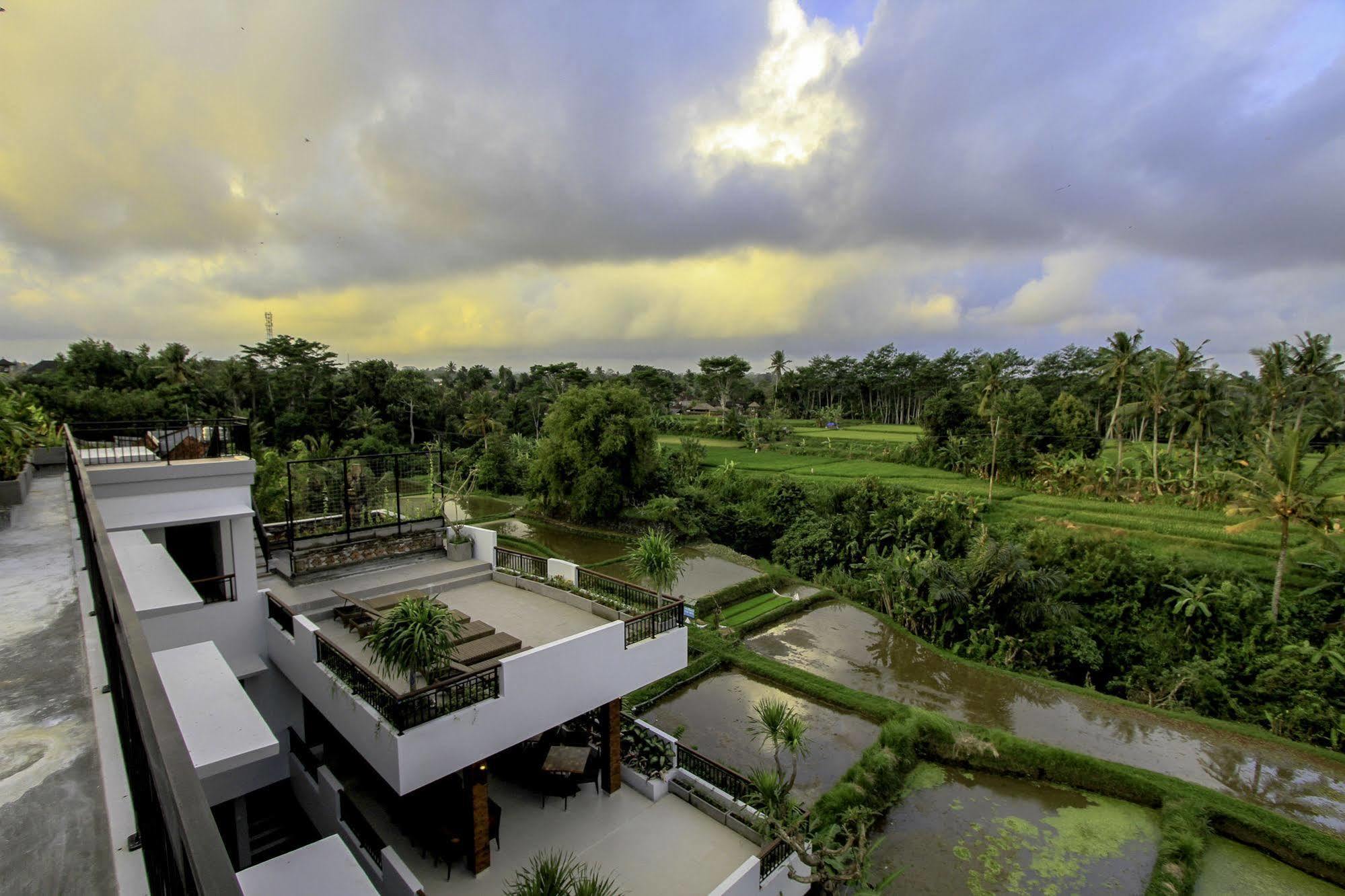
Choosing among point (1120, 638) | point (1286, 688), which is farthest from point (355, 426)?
point (1286, 688)

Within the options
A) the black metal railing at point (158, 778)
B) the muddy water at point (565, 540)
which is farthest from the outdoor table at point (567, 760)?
the muddy water at point (565, 540)

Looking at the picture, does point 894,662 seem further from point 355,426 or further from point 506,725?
point 355,426

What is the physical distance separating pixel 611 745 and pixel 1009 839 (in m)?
6.81

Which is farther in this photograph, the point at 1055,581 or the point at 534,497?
the point at 534,497

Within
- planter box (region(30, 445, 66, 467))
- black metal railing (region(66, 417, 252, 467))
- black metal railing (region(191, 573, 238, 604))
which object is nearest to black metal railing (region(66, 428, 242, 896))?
black metal railing (region(191, 573, 238, 604))

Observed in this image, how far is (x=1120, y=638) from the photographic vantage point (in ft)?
55.8

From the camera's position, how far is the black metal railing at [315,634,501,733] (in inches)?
249

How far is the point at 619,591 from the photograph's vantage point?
1013 cm

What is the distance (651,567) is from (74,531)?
723 centimetres

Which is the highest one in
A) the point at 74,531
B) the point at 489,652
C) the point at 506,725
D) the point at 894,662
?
the point at 74,531

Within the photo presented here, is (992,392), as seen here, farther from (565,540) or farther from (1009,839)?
(1009,839)

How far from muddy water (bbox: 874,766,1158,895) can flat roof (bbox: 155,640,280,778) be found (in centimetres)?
870

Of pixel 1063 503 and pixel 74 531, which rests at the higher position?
pixel 74 531

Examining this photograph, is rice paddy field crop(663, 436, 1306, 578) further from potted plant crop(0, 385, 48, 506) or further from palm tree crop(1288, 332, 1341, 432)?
potted plant crop(0, 385, 48, 506)
